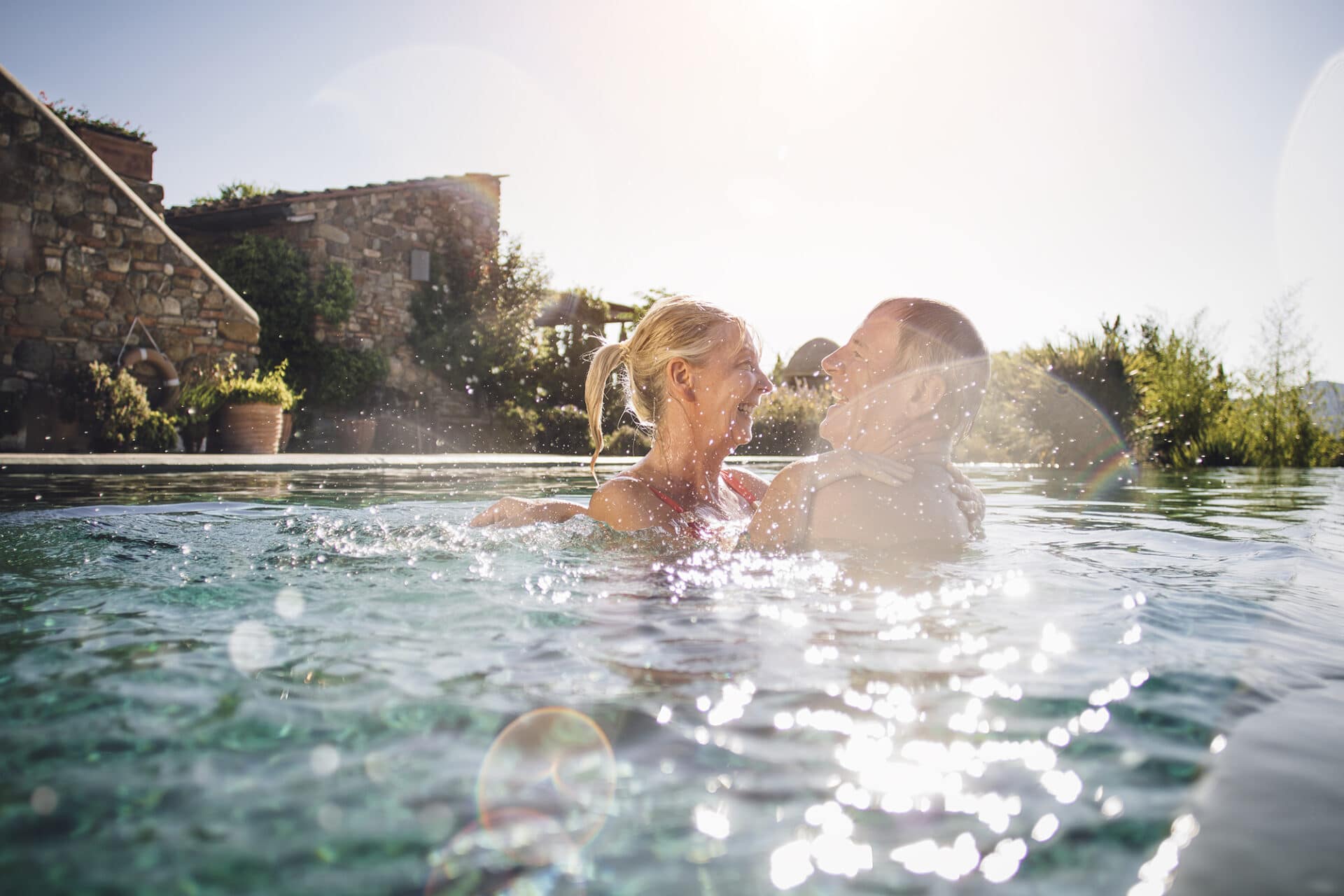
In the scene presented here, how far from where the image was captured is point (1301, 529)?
16.7ft

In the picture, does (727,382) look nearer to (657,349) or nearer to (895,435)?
(657,349)

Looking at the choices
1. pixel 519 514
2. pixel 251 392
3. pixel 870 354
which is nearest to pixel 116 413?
pixel 251 392

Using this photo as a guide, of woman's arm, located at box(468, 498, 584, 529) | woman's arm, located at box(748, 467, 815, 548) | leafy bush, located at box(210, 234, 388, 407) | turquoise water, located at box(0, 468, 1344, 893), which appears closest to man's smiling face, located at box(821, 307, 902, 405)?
woman's arm, located at box(748, 467, 815, 548)

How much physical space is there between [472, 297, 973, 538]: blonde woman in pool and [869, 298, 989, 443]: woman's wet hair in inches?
28.0

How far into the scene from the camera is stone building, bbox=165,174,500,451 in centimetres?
1611

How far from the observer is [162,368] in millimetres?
11305

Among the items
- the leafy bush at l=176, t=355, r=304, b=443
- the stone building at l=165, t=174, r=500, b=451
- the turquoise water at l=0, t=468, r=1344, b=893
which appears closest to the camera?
the turquoise water at l=0, t=468, r=1344, b=893

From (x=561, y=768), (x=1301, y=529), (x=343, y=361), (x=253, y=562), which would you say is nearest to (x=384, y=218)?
(x=343, y=361)

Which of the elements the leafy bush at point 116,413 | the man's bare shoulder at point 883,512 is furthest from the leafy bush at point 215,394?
the man's bare shoulder at point 883,512

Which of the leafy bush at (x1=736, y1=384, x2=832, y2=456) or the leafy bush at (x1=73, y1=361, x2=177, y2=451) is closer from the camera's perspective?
the leafy bush at (x1=73, y1=361, x2=177, y2=451)

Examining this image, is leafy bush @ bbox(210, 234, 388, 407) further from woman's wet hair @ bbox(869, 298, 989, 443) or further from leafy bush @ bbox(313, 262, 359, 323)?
woman's wet hair @ bbox(869, 298, 989, 443)

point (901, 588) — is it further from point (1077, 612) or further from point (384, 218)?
point (384, 218)

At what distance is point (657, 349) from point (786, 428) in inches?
530

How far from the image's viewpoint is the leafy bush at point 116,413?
32.7ft
